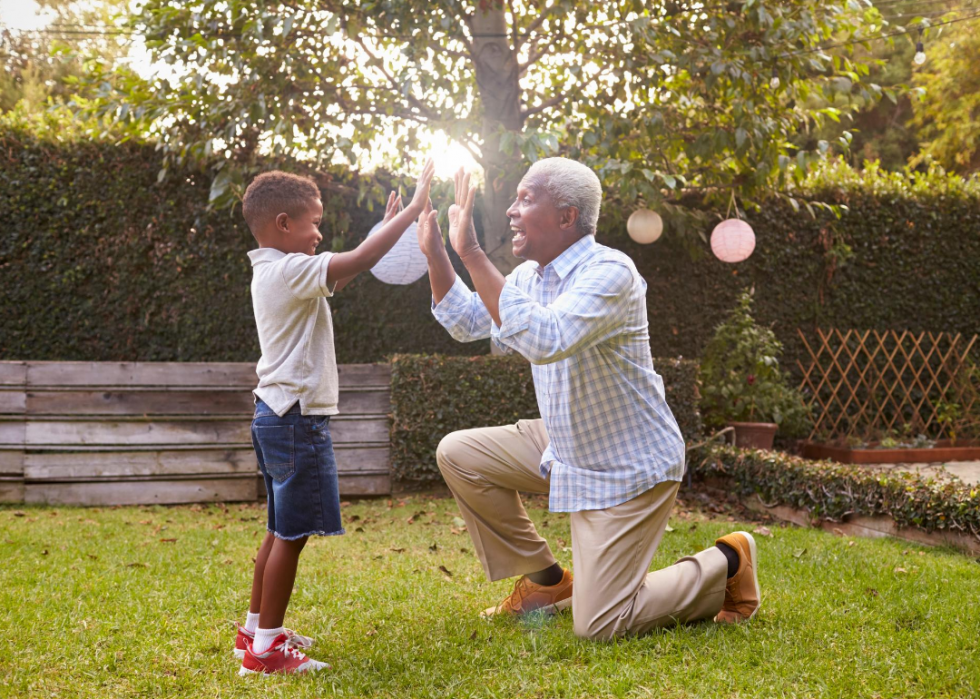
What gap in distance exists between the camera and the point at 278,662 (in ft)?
8.07

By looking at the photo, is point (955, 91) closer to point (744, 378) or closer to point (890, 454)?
point (890, 454)

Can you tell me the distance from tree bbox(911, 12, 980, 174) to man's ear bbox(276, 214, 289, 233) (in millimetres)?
12467

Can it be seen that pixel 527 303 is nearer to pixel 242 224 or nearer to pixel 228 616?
pixel 228 616

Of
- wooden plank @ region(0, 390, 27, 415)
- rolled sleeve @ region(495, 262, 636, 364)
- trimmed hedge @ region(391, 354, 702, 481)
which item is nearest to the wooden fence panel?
wooden plank @ region(0, 390, 27, 415)

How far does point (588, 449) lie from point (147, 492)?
400 centimetres

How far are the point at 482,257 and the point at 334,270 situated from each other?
17.9 inches

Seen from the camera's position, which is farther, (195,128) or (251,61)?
(195,128)

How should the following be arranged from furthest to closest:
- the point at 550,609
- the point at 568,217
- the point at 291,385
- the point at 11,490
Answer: the point at 11,490
the point at 550,609
the point at 568,217
the point at 291,385

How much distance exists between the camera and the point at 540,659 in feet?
8.21

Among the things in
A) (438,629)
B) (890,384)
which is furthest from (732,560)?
(890,384)

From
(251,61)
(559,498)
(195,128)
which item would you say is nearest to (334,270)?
(559,498)

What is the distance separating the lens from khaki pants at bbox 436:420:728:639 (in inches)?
105

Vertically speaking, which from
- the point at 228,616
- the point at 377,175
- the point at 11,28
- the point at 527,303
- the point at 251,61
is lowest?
the point at 228,616

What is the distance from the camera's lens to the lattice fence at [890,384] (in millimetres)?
8344
